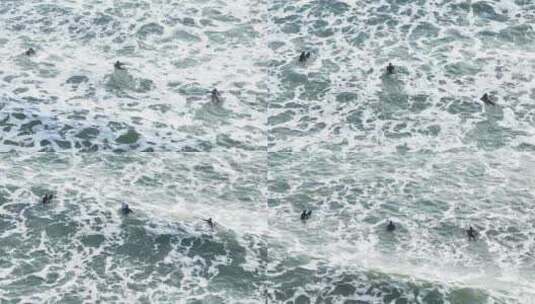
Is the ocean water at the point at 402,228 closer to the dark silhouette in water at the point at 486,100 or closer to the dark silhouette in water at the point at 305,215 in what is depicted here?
the dark silhouette in water at the point at 305,215

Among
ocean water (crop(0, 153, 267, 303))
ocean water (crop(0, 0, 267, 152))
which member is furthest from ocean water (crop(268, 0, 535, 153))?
ocean water (crop(0, 153, 267, 303))

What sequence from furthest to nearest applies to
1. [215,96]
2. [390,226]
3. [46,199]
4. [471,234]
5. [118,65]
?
[118,65] < [215,96] < [46,199] < [390,226] < [471,234]

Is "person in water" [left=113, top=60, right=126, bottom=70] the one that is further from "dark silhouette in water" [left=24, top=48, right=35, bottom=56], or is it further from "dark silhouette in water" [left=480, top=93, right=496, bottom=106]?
"dark silhouette in water" [left=480, top=93, right=496, bottom=106]

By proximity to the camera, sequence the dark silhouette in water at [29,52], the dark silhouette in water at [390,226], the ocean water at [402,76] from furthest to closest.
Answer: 1. the dark silhouette in water at [29,52]
2. the ocean water at [402,76]
3. the dark silhouette in water at [390,226]

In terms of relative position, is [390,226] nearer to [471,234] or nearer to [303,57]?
[471,234]

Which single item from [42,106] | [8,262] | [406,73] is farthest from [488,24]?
[8,262]

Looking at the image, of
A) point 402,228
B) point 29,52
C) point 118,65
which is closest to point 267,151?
point 402,228

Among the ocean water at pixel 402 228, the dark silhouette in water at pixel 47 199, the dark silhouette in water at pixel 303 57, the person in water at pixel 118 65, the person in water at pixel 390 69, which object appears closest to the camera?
the ocean water at pixel 402 228

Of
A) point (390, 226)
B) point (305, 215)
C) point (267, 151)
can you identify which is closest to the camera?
point (390, 226)

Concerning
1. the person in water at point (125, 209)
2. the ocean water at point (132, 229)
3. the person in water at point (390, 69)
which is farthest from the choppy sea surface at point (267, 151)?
the person in water at point (125, 209)
